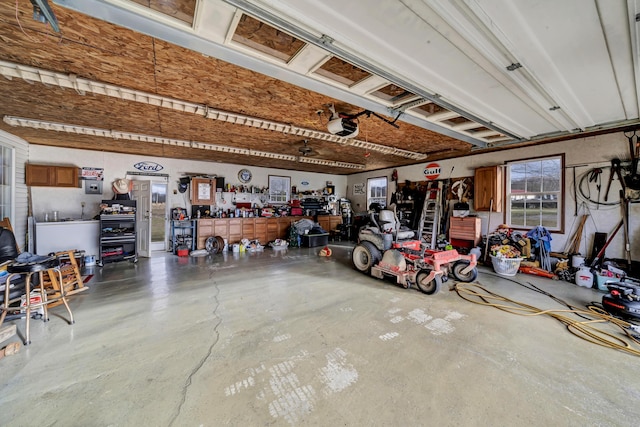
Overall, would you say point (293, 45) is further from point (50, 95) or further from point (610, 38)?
point (50, 95)

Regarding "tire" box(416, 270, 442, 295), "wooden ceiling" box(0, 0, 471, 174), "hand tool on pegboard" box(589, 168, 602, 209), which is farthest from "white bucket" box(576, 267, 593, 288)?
"wooden ceiling" box(0, 0, 471, 174)

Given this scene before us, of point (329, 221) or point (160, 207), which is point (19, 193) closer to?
point (160, 207)

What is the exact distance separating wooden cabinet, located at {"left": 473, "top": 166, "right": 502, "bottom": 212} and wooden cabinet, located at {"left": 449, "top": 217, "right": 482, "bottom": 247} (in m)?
0.40

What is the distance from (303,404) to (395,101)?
3.20 m

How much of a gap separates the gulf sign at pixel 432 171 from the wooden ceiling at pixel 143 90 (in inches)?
54.7

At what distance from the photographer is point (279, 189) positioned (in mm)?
8828

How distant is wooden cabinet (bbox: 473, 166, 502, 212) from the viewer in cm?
550

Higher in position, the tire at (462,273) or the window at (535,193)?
the window at (535,193)

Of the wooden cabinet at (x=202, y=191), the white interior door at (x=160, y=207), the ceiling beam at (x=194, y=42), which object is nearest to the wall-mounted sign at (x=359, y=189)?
the wooden cabinet at (x=202, y=191)

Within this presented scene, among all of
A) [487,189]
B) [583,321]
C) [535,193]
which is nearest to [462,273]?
[583,321]

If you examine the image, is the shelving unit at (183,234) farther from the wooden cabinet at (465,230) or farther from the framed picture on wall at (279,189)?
the wooden cabinet at (465,230)

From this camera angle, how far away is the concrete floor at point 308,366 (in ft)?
4.97

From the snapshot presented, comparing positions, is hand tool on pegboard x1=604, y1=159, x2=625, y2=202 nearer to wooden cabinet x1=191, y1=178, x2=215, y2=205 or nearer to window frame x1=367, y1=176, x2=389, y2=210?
window frame x1=367, y1=176, x2=389, y2=210

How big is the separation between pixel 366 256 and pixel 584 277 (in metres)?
3.69
